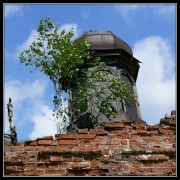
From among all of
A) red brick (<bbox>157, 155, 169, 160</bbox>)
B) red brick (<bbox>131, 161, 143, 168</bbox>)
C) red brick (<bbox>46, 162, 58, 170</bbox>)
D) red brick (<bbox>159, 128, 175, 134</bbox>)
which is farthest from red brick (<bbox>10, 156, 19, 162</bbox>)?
red brick (<bbox>159, 128, 175, 134</bbox>)

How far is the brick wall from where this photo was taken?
5.72 m

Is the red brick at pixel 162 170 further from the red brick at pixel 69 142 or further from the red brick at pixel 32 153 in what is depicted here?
the red brick at pixel 32 153

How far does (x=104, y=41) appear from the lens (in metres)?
11.4

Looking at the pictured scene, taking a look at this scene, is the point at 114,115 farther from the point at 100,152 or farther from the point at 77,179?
the point at 77,179

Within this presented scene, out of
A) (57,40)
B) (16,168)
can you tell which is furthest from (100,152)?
(57,40)

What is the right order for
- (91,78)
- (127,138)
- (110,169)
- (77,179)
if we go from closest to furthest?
1. (77,179)
2. (110,169)
3. (127,138)
4. (91,78)

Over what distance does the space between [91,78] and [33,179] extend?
19.6ft

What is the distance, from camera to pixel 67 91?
11.3m

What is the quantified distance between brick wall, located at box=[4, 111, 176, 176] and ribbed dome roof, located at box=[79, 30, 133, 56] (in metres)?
5.39

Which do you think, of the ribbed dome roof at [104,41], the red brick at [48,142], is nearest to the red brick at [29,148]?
the red brick at [48,142]

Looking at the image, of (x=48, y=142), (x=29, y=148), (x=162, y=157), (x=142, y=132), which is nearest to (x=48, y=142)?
(x=48, y=142)

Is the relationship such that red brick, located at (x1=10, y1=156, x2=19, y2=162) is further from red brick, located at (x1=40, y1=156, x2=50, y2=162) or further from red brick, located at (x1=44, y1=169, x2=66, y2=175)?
red brick, located at (x1=44, y1=169, x2=66, y2=175)

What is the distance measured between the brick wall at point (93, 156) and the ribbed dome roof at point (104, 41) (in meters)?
5.39

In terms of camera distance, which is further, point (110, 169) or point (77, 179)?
point (110, 169)
